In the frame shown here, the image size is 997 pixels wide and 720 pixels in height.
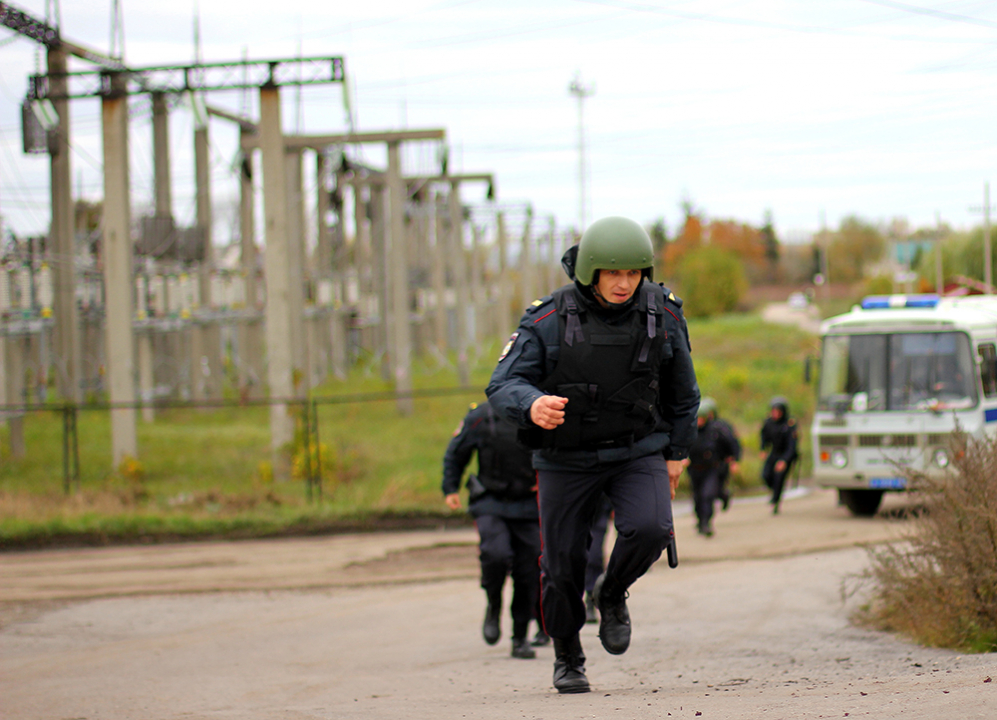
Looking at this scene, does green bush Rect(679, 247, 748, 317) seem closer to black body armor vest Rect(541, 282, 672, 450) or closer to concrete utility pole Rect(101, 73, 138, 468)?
concrete utility pole Rect(101, 73, 138, 468)

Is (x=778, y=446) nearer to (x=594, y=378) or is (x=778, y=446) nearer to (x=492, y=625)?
(x=492, y=625)

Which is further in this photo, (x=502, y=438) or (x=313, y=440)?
(x=313, y=440)

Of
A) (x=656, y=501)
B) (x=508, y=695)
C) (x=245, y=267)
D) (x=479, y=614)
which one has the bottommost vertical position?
(x=479, y=614)

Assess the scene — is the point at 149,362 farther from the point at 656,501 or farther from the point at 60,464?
the point at 656,501

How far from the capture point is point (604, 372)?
5449 millimetres

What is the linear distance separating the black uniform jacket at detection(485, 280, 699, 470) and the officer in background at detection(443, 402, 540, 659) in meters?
2.39

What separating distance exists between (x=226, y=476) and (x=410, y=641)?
1158cm

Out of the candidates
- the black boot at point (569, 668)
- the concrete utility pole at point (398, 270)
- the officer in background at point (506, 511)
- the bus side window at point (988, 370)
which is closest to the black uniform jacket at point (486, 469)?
the officer in background at point (506, 511)

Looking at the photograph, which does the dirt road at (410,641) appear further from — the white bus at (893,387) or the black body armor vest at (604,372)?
the white bus at (893,387)

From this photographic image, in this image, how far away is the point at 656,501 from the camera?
552 cm

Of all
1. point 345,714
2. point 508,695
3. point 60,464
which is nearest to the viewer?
point 345,714

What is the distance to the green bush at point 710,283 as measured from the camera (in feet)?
306

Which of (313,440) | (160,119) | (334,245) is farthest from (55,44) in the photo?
(334,245)

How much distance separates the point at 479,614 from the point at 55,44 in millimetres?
15834
